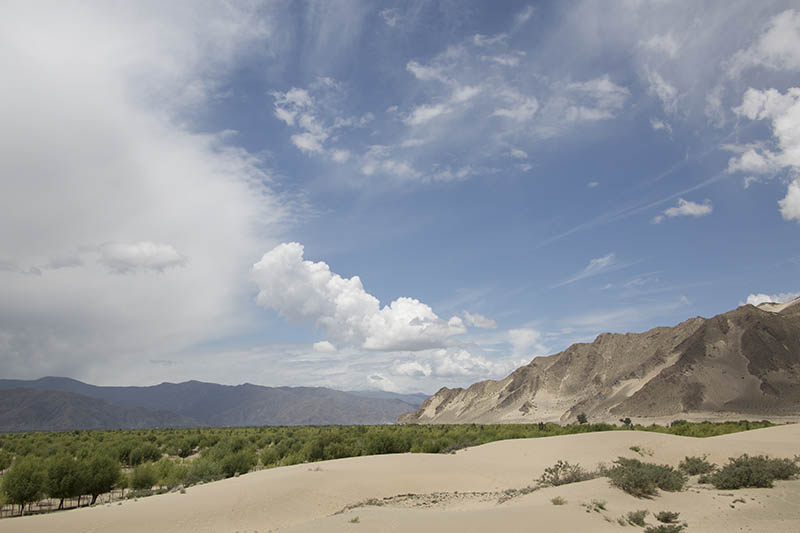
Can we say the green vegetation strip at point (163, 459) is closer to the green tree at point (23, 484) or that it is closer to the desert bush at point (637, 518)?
the green tree at point (23, 484)

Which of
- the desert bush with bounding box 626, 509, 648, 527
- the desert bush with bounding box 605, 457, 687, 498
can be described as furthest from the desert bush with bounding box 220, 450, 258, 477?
the desert bush with bounding box 626, 509, 648, 527

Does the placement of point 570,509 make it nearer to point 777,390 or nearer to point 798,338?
point 777,390

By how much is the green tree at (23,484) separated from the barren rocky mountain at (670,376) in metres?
86.5

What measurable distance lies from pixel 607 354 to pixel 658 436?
97.6 m

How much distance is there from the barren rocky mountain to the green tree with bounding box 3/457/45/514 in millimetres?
86481

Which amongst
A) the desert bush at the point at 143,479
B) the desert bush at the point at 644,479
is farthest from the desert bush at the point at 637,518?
the desert bush at the point at 143,479

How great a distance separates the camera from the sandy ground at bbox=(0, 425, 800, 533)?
40.8ft

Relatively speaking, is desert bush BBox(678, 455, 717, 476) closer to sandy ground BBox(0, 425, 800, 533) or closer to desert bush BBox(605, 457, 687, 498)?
sandy ground BBox(0, 425, 800, 533)

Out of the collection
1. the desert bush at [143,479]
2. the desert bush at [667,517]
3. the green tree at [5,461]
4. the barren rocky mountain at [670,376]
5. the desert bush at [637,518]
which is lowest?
the desert bush at [667,517]

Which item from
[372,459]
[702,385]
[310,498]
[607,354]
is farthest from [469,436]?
[607,354]

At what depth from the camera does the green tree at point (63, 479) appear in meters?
20.3

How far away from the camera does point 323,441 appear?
101 feet

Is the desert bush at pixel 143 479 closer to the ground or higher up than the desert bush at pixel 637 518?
higher up

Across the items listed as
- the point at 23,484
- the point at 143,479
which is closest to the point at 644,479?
the point at 143,479
